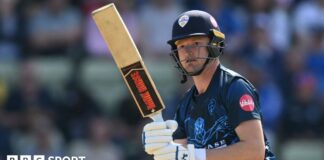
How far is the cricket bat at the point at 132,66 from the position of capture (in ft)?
17.8

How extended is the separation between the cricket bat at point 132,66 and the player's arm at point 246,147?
1.53 ft

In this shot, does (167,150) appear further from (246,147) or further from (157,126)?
(246,147)

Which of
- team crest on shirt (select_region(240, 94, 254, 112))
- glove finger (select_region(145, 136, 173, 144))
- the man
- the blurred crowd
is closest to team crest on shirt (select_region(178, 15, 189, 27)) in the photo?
the man

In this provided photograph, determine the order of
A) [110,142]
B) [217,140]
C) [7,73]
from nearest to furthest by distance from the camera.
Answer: [217,140], [110,142], [7,73]

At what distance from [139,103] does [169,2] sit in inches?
218

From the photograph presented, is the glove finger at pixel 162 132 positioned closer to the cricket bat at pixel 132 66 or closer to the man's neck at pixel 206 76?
the cricket bat at pixel 132 66

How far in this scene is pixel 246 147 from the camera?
17.0 feet

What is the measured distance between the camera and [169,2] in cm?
1085

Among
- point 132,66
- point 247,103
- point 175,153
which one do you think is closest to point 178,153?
point 175,153

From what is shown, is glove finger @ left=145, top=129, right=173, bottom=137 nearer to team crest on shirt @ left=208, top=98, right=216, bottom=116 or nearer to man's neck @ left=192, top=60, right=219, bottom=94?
team crest on shirt @ left=208, top=98, right=216, bottom=116

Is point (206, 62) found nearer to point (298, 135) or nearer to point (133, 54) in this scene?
point (133, 54)

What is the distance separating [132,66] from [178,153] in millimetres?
625

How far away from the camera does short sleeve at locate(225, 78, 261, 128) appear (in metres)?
5.23

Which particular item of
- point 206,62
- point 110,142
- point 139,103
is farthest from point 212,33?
point 110,142
